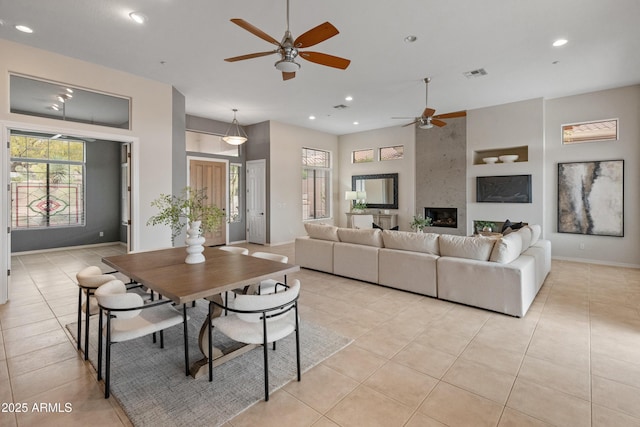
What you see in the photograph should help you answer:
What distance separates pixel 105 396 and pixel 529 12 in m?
5.25

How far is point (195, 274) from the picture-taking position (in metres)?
2.32

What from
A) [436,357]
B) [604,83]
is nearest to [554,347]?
[436,357]

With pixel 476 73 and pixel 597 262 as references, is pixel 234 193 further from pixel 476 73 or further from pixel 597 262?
pixel 597 262

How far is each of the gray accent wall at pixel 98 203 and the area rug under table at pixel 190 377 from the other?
6048mm

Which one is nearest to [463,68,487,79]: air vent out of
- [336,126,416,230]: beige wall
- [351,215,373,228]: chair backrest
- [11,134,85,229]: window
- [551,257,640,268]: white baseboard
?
[336,126,416,230]: beige wall

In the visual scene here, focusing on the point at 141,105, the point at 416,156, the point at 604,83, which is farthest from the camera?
the point at 416,156

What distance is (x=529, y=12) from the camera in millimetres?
3332

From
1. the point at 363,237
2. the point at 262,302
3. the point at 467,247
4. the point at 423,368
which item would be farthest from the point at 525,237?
the point at 262,302

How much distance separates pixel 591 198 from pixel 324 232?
209 inches

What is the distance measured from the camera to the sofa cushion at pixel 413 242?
3.95 m

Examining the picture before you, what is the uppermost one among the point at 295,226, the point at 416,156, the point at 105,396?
the point at 416,156

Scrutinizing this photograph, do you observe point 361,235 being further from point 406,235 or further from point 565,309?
point 565,309

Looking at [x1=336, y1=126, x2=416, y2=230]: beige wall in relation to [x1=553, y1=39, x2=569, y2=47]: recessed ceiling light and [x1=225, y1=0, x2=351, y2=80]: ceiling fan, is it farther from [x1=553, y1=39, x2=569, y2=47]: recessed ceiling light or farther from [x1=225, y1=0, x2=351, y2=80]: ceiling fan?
[x1=225, y1=0, x2=351, y2=80]: ceiling fan

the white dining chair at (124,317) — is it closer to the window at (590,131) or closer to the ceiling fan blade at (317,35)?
the ceiling fan blade at (317,35)
